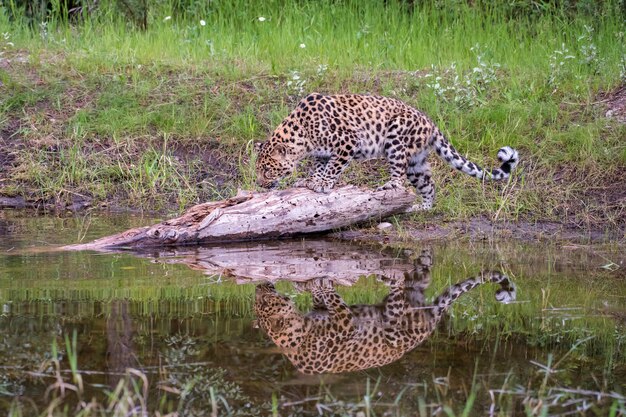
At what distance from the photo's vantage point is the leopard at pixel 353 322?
17.1 feet

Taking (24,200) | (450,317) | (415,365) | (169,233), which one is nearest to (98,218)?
(24,200)

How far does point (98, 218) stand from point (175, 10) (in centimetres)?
555

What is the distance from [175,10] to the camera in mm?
14477

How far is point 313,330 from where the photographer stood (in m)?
5.76

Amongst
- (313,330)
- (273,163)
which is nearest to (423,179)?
(273,163)

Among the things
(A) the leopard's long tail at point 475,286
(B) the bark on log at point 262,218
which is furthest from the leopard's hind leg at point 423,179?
(A) the leopard's long tail at point 475,286

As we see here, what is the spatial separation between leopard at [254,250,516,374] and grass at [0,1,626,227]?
286 centimetres

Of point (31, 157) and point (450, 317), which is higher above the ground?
point (31, 157)

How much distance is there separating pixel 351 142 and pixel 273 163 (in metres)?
0.75

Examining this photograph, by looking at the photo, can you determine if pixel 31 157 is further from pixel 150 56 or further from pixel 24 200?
pixel 150 56

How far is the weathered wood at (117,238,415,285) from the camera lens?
7289 millimetres

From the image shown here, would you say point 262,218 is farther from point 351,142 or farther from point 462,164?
point 462,164

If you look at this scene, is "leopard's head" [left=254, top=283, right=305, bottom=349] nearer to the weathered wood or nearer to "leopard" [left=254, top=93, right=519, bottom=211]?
the weathered wood

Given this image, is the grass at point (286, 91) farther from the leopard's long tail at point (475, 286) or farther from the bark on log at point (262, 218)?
the leopard's long tail at point (475, 286)
